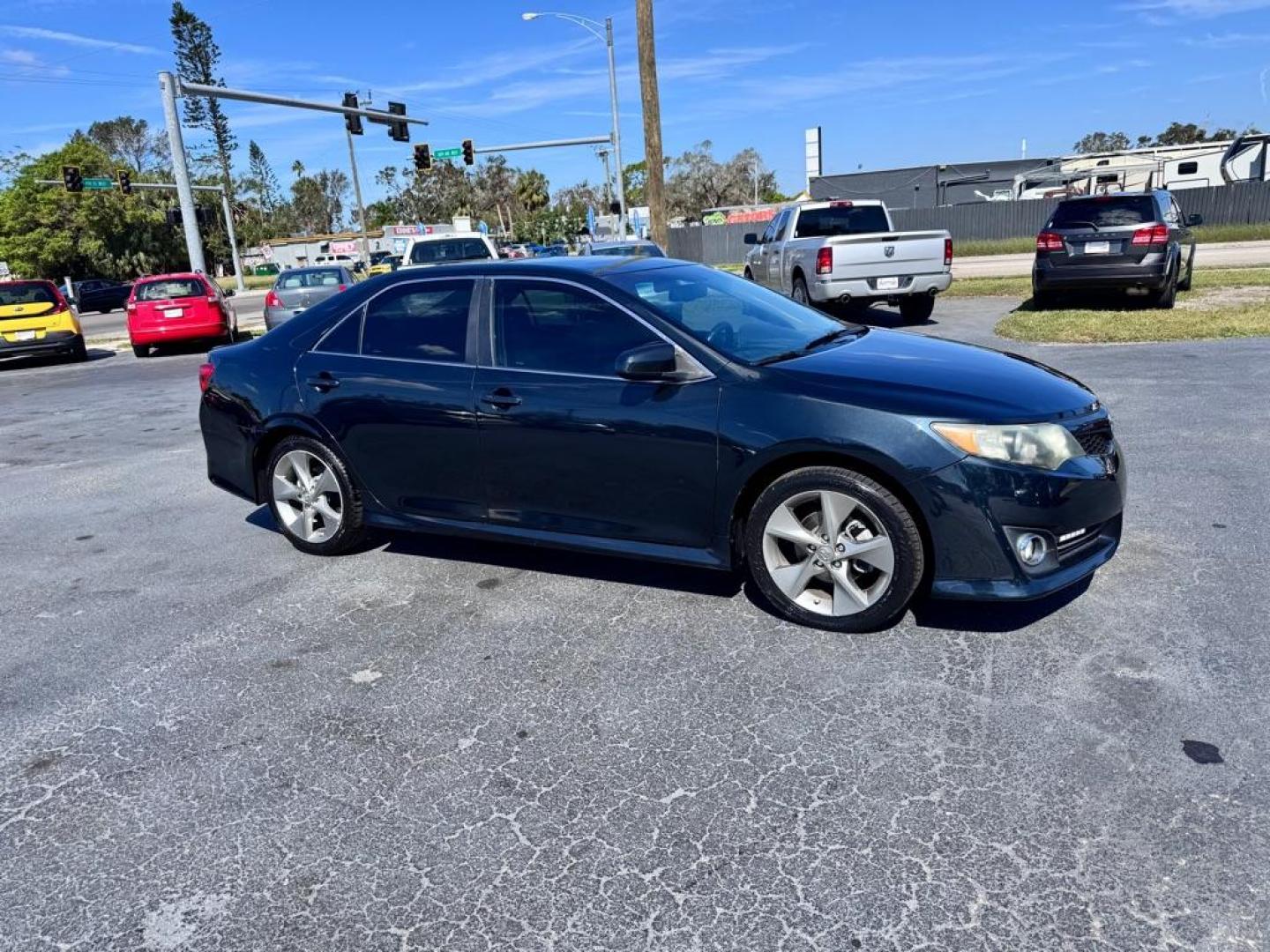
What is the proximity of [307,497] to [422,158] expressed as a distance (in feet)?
101

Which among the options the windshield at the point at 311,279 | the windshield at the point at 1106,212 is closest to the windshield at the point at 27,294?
the windshield at the point at 311,279

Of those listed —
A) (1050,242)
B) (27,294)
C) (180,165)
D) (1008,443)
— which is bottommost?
(1008,443)

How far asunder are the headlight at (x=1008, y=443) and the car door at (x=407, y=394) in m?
2.28

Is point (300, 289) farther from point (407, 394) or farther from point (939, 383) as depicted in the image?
point (939, 383)

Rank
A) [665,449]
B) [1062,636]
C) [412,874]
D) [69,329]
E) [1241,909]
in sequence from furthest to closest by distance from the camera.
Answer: [69,329] → [665,449] → [1062,636] → [412,874] → [1241,909]

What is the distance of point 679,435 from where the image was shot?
4160 mm

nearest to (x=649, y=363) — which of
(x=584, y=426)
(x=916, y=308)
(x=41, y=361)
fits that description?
(x=584, y=426)

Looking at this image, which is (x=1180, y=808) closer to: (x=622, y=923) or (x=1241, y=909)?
(x=1241, y=909)

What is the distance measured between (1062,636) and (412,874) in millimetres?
2730

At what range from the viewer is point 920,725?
131 inches

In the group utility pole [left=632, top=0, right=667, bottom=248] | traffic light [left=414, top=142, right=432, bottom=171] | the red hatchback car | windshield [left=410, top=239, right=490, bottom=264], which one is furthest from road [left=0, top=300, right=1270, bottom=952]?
traffic light [left=414, top=142, right=432, bottom=171]

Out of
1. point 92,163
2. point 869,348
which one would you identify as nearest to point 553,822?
point 869,348

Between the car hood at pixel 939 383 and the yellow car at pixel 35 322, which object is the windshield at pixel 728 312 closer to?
the car hood at pixel 939 383

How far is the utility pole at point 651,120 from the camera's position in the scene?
20.5m
